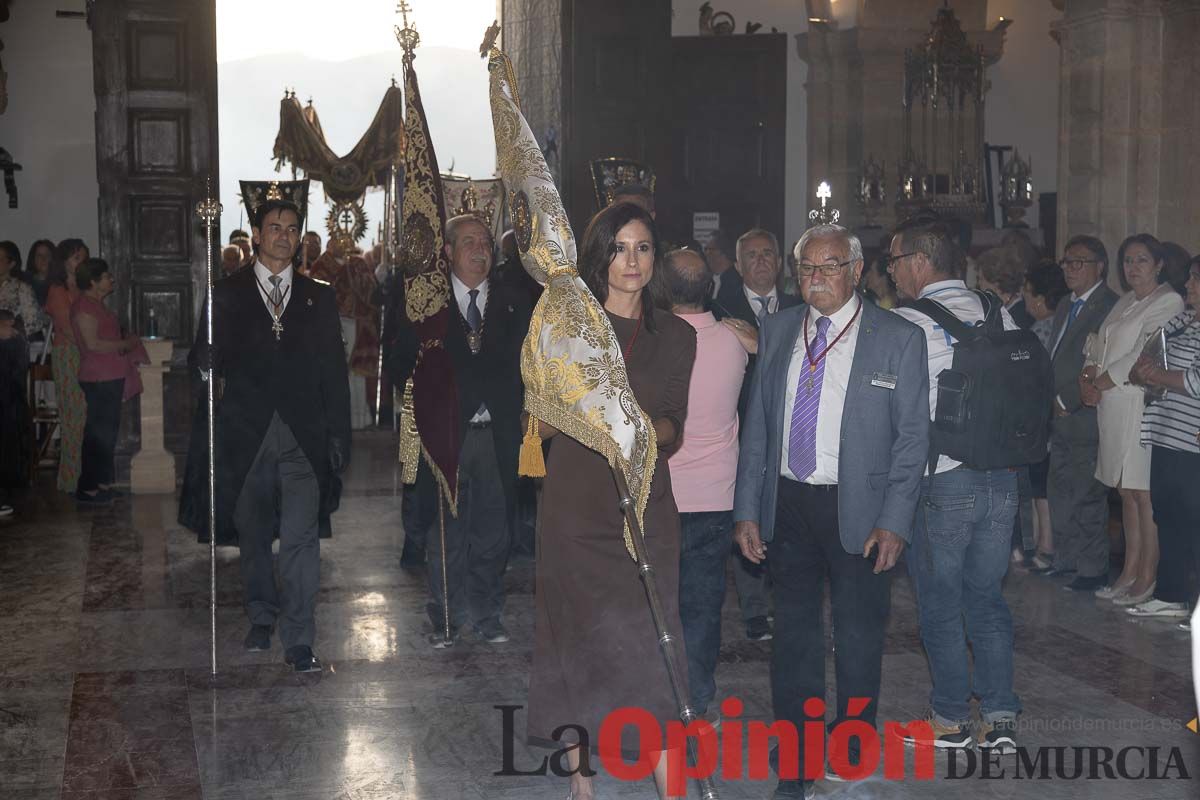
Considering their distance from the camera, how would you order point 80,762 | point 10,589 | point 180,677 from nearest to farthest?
point 80,762 → point 180,677 → point 10,589

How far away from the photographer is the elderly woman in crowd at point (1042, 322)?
7.96 m

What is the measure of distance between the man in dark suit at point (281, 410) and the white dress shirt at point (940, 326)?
2.44m

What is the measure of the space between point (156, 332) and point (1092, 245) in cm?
695

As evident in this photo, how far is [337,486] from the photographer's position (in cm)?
622

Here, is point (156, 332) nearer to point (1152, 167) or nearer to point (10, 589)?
point (10, 589)

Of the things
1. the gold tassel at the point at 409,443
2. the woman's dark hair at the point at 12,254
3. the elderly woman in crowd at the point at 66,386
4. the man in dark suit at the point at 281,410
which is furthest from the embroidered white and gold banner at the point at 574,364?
the woman's dark hair at the point at 12,254

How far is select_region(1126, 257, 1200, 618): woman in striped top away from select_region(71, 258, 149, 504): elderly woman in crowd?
6.90 m

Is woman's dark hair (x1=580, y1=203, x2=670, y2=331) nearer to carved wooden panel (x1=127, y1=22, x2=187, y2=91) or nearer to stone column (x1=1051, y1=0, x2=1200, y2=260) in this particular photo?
carved wooden panel (x1=127, y1=22, x2=187, y2=91)

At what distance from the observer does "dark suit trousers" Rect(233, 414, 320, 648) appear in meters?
5.87

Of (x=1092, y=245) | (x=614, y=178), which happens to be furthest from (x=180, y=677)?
(x=1092, y=245)

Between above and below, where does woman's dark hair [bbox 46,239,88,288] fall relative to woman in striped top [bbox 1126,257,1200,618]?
above

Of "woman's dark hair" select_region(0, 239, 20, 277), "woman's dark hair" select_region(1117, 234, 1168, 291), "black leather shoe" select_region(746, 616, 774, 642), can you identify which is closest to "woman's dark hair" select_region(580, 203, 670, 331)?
"black leather shoe" select_region(746, 616, 774, 642)

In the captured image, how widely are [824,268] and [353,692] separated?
2.60 m

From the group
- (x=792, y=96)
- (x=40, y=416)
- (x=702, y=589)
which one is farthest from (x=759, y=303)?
(x=792, y=96)
